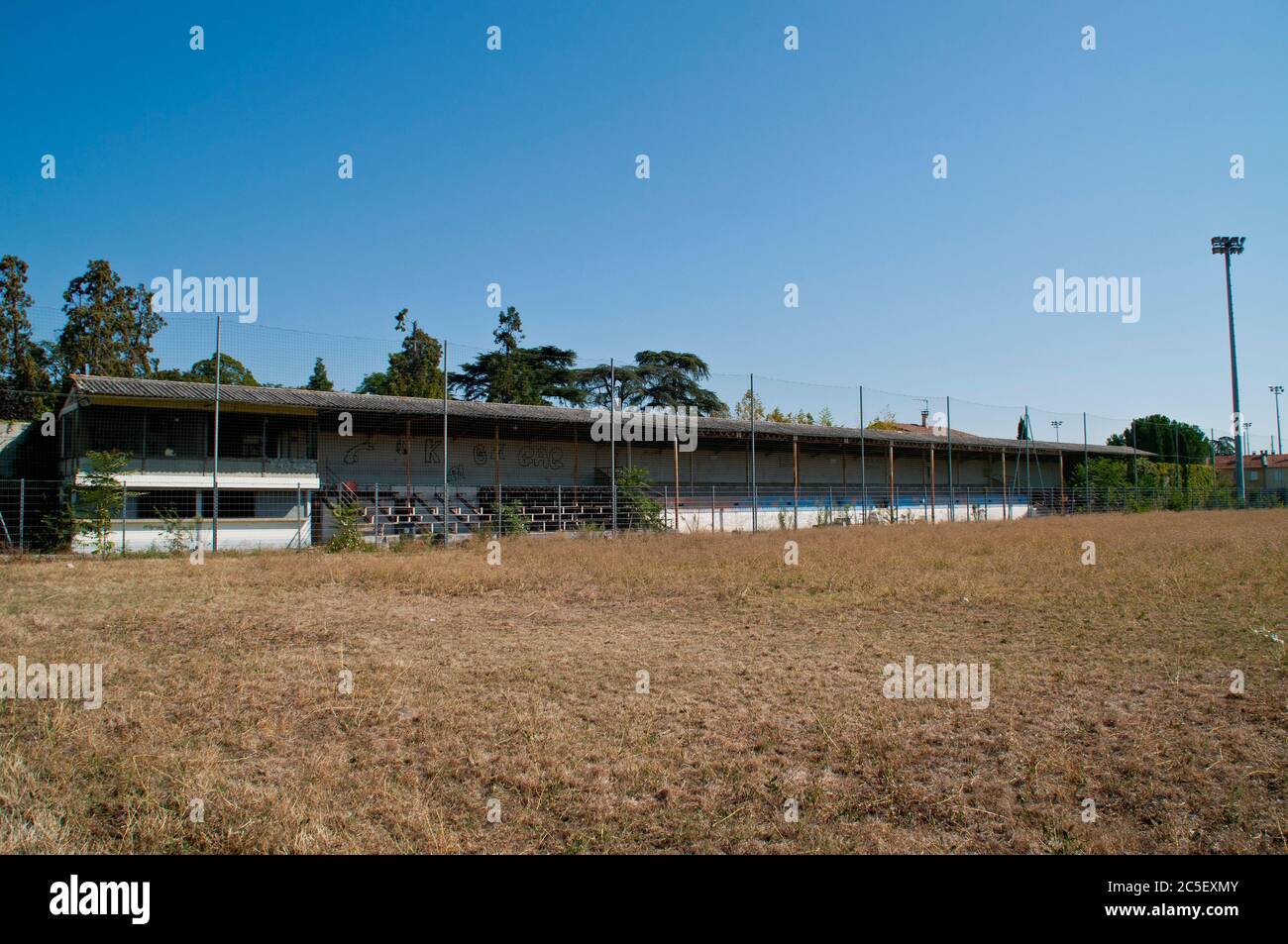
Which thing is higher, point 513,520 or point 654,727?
point 513,520

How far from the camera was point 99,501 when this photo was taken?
14.9m

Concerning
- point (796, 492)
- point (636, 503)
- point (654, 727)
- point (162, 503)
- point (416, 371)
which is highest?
point (416, 371)

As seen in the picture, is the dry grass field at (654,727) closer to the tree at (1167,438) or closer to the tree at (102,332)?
the tree at (102,332)

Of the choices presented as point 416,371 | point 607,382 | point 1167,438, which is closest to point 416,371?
point 416,371

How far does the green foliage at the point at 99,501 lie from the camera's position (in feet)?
48.6

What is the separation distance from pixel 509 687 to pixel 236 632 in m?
3.49

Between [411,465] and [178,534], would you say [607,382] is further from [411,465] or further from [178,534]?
[178,534]

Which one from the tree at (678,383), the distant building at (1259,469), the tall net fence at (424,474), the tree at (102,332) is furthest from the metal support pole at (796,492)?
the distant building at (1259,469)

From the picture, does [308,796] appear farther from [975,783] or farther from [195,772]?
[975,783]

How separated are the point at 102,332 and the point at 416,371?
1542 cm

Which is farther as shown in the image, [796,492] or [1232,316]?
[1232,316]

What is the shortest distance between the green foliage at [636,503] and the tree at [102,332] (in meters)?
26.8

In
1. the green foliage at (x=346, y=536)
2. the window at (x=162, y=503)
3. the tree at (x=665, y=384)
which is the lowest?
the green foliage at (x=346, y=536)
